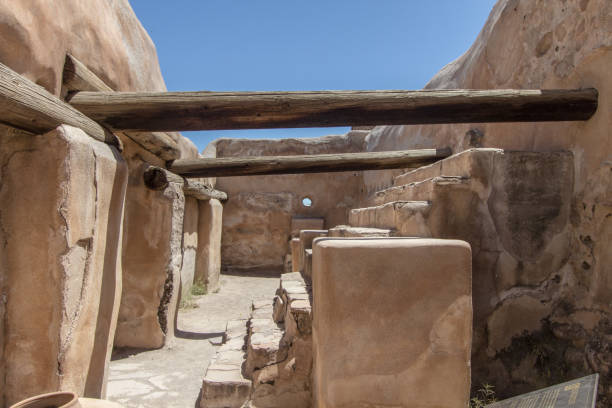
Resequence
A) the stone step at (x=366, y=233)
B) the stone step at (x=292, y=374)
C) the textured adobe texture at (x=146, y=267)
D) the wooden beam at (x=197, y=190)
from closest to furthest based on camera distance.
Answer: the stone step at (x=292, y=374) < the stone step at (x=366, y=233) < the textured adobe texture at (x=146, y=267) < the wooden beam at (x=197, y=190)

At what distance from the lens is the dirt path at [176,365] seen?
11.5 feet

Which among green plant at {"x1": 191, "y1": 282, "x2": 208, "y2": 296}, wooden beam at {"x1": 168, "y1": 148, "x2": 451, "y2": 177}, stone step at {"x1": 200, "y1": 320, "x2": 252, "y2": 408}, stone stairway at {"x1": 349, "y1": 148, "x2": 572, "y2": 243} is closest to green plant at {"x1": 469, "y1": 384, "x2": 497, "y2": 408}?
stone stairway at {"x1": 349, "y1": 148, "x2": 572, "y2": 243}

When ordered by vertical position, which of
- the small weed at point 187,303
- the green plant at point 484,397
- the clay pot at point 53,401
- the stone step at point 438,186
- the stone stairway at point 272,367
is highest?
the stone step at point 438,186

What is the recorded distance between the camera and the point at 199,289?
7500mm

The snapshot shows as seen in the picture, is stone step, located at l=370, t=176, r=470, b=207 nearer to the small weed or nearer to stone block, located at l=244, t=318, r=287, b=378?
stone block, located at l=244, t=318, r=287, b=378

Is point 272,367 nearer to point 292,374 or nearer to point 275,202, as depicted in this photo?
point 292,374

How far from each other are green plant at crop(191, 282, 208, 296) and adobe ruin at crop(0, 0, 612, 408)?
2185mm

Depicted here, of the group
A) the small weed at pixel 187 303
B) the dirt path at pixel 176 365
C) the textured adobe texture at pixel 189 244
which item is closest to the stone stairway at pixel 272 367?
the dirt path at pixel 176 365

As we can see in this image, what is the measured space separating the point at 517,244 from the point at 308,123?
6.65 ft

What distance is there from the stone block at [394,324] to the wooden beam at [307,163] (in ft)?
12.0

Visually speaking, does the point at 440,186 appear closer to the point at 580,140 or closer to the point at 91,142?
the point at 580,140

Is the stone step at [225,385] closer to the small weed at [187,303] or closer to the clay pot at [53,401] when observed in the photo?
the clay pot at [53,401]

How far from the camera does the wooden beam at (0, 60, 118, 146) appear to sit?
178 centimetres

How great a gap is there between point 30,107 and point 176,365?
3298 millimetres
